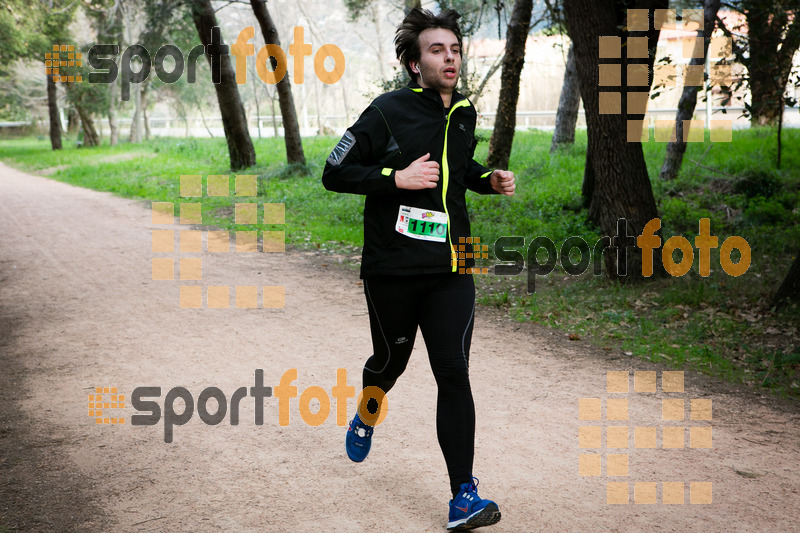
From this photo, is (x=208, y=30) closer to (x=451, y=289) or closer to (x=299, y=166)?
(x=299, y=166)

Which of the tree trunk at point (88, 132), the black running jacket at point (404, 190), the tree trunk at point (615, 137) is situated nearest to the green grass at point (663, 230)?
the tree trunk at point (615, 137)

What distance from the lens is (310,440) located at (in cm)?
479

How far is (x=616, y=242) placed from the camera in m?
8.92

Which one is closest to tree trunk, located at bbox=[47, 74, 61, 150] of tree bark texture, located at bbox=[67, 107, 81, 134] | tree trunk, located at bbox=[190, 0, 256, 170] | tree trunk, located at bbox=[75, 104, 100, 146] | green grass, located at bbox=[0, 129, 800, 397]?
tree trunk, located at bbox=[75, 104, 100, 146]

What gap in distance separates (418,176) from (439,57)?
60 cm

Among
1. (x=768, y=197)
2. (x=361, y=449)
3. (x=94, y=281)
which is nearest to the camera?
(x=361, y=449)

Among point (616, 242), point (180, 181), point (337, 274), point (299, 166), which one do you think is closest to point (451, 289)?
point (616, 242)

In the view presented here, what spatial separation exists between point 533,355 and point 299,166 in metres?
13.8

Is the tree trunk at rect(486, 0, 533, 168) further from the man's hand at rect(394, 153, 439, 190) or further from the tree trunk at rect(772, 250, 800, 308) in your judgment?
the man's hand at rect(394, 153, 439, 190)

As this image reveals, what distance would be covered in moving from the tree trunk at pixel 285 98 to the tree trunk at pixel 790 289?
13.5 meters

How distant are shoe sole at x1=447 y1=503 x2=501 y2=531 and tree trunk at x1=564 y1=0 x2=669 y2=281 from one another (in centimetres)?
588

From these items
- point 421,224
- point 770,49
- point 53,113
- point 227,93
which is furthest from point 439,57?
point 53,113

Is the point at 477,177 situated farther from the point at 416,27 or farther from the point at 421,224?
the point at 416,27

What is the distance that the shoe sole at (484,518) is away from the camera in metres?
3.52
